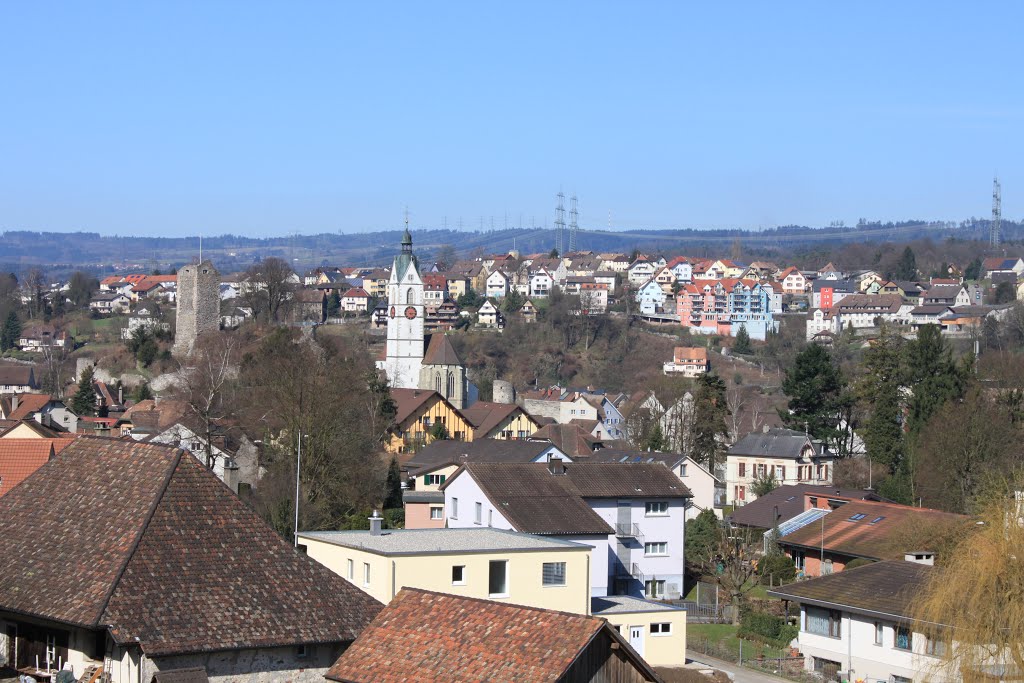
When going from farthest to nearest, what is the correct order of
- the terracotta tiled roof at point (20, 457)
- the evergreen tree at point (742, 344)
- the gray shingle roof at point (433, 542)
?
the evergreen tree at point (742, 344)
the terracotta tiled roof at point (20, 457)
the gray shingle roof at point (433, 542)

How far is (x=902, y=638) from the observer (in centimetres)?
2697

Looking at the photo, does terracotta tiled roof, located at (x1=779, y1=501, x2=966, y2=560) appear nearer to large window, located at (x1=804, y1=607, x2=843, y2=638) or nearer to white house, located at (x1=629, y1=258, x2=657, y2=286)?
large window, located at (x1=804, y1=607, x2=843, y2=638)

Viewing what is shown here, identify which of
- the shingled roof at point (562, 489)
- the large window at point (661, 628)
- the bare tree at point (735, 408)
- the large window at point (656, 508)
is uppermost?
the shingled roof at point (562, 489)

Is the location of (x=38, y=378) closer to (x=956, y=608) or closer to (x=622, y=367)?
(x=622, y=367)

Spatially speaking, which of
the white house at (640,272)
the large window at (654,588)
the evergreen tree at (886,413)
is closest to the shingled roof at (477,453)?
the large window at (654,588)

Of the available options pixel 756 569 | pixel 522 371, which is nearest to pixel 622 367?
pixel 522 371

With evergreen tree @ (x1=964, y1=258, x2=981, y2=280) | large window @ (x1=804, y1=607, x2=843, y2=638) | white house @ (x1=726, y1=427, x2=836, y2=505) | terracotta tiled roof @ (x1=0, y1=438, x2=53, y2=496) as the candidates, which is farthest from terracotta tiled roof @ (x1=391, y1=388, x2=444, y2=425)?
evergreen tree @ (x1=964, y1=258, x2=981, y2=280)

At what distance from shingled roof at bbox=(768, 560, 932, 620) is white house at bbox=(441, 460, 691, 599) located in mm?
4844

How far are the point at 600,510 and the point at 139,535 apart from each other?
73.0ft

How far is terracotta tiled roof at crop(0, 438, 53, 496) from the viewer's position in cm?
2720

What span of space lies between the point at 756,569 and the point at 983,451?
12.1 metres

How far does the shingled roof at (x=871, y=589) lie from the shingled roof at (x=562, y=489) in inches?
191

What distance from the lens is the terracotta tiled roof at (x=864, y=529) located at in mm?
36562

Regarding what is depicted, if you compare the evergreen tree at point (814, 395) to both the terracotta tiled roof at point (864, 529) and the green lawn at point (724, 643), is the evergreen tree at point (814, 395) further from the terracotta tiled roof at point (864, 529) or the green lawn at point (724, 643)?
the green lawn at point (724, 643)
